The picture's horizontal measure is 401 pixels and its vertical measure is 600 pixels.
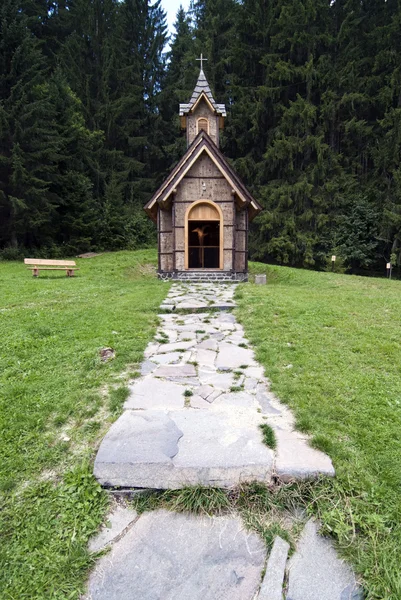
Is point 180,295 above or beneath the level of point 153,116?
beneath

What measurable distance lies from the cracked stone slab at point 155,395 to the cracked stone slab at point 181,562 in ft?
3.71

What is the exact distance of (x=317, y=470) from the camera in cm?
227

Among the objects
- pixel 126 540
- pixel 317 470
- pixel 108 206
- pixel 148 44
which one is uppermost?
pixel 148 44

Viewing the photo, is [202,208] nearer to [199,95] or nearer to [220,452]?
[199,95]

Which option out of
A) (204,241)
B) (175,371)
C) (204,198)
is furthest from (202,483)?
(204,241)

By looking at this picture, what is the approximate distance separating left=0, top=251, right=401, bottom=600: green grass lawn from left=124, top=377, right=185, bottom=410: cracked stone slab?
15 cm

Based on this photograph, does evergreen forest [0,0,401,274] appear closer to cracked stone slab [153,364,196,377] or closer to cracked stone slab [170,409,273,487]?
cracked stone slab [153,364,196,377]

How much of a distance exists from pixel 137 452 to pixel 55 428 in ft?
2.83

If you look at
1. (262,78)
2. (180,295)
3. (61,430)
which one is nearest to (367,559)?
(61,430)

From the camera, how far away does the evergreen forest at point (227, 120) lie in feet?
61.3

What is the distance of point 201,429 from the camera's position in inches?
108

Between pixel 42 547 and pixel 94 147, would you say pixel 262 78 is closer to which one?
pixel 94 147

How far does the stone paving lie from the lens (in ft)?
5.70

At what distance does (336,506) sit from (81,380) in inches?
102
